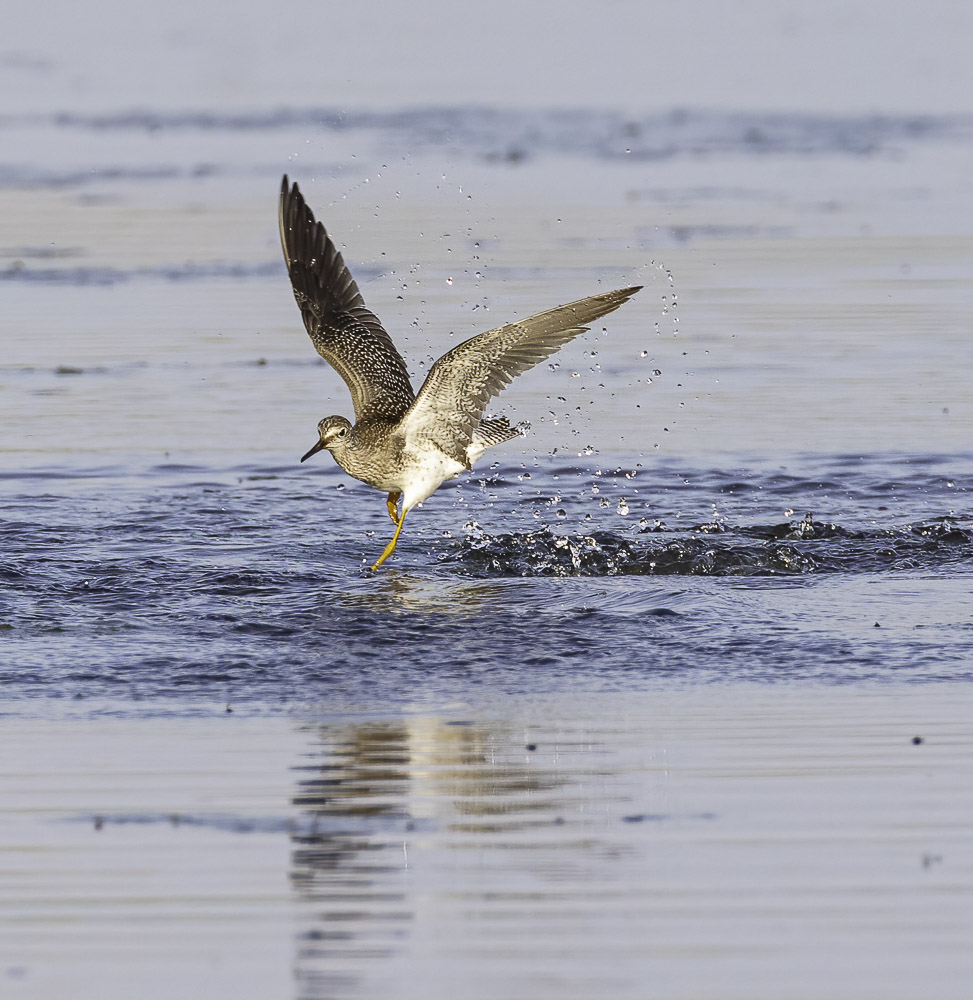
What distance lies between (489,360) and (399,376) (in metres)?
1.36

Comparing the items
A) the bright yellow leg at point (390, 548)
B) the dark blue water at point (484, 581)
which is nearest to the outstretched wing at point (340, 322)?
the bright yellow leg at point (390, 548)

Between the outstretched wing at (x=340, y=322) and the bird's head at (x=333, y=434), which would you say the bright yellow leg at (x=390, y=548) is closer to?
the bird's head at (x=333, y=434)

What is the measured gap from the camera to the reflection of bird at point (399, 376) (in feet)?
29.0

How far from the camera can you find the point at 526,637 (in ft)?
25.0

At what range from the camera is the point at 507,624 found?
25.7 ft

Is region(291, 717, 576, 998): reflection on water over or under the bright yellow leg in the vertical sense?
under

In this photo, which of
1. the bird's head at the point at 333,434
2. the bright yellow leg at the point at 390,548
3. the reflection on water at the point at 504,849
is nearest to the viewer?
the reflection on water at the point at 504,849

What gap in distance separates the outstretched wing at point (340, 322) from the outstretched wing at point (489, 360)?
49 centimetres

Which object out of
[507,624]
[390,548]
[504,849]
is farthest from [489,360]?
[504,849]

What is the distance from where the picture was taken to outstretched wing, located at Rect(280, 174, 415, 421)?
32.8 feet

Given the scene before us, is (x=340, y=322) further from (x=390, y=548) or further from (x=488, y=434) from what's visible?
(x=390, y=548)

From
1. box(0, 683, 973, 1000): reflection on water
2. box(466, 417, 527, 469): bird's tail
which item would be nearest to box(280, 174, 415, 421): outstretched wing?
box(466, 417, 527, 469): bird's tail

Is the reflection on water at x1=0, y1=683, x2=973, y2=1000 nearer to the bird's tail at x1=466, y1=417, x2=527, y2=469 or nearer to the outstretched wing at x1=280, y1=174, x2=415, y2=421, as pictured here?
the bird's tail at x1=466, y1=417, x2=527, y2=469

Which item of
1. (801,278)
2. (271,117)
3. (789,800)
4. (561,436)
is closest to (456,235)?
(801,278)
